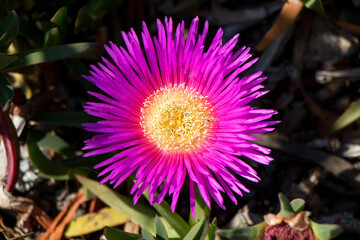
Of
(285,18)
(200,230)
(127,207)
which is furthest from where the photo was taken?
(285,18)

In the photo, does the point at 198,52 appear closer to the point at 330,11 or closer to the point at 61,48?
the point at 61,48

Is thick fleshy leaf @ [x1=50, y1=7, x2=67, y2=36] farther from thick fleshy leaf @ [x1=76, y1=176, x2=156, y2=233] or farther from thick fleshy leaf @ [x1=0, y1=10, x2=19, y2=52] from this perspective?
thick fleshy leaf @ [x1=76, y1=176, x2=156, y2=233]

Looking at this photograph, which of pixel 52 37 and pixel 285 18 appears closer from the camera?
pixel 52 37

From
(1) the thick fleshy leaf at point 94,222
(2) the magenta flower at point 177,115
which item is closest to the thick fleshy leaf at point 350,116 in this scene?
(2) the magenta flower at point 177,115

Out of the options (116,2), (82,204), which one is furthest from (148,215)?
(116,2)

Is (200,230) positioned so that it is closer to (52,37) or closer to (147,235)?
(147,235)

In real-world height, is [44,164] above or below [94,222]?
above

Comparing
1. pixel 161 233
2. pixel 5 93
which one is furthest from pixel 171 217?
pixel 5 93
